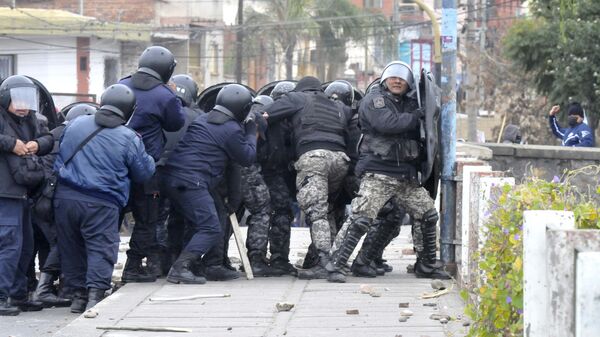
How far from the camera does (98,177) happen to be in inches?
384

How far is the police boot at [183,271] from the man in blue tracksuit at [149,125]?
0.34m

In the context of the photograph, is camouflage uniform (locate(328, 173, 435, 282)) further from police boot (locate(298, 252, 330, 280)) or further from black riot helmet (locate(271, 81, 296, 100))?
black riot helmet (locate(271, 81, 296, 100))

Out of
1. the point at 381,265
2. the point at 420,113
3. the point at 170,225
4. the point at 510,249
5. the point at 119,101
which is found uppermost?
the point at 119,101

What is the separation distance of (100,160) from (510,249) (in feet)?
15.0

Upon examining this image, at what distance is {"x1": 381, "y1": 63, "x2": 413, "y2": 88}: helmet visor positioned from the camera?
1039 cm

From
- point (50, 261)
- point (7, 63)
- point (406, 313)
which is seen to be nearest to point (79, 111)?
point (50, 261)

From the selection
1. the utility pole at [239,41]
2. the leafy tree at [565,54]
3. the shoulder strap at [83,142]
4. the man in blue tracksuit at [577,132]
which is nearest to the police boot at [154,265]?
the shoulder strap at [83,142]

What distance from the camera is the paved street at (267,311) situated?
8.16 m

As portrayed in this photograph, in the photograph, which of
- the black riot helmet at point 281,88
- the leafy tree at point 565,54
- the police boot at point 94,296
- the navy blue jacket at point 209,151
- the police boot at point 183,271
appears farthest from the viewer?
the leafy tree at point 565,54

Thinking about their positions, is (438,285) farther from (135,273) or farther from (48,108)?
(48,108)

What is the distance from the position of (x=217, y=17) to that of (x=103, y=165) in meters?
47.5

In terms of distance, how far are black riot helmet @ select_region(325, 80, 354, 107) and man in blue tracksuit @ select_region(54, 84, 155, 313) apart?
2281 mm

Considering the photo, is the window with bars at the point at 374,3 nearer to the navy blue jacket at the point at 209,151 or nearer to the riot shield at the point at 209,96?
the riot shield at the point at 209,96

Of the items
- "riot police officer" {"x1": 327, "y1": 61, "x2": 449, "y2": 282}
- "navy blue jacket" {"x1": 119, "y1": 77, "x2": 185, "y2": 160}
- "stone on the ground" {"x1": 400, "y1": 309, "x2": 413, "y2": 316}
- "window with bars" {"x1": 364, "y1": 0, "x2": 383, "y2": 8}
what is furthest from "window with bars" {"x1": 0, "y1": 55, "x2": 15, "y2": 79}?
"stone on the ground" {"x1": 400, "y1": 309, "x2": 413, "y2": 316}
